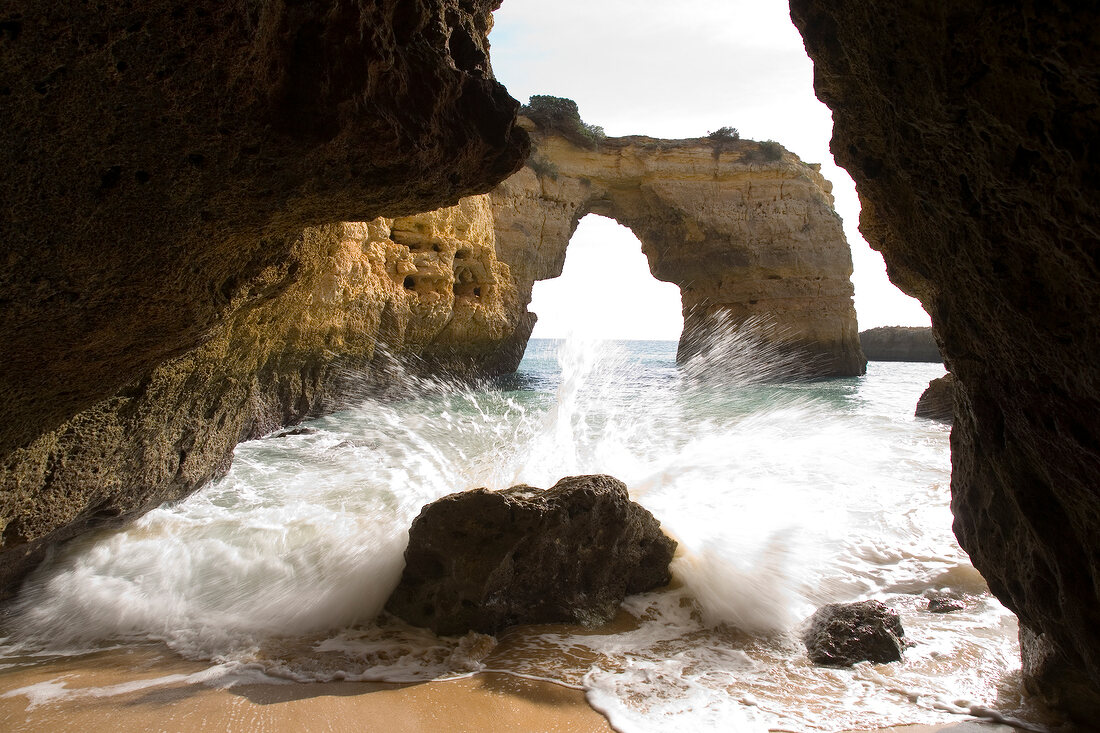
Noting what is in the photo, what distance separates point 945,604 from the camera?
10.1 feet

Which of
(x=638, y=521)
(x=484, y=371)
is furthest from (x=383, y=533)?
(x=484, y=371)

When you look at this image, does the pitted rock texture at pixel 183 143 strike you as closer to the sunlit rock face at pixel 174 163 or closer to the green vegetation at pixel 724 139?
the sunlit rock face at pixel 174 163

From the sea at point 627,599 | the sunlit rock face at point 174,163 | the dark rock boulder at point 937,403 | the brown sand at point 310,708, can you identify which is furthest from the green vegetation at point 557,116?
the brown sand at point 310,708

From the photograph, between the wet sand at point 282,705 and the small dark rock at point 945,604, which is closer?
the wet sand at point 282,705

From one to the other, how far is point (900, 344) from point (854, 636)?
35164mm

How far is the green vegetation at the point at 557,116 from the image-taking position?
59.9 ft

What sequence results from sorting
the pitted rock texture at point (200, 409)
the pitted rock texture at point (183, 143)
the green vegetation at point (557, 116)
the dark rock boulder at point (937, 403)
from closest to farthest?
the pitted rock texture at point (183, 143) < the pitted rock texture at point (200, 409) < the dark rock boulder at point (937, 403) < the green vegetation at point (557, 116)

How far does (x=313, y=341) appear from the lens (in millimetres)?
8117

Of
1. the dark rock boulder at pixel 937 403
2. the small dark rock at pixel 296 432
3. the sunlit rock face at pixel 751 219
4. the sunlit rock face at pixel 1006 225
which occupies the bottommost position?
the small dark rock at pixel 296 432

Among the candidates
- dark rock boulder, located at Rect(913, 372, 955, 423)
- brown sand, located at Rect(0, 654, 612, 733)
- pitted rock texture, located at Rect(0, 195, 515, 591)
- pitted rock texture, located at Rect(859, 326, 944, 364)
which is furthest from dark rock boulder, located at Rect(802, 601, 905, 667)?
pitted rock texture, located at Rect(859, 326, 944, 364)

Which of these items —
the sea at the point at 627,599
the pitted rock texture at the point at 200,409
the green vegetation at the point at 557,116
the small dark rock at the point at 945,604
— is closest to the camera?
the sea at the point at 627,599

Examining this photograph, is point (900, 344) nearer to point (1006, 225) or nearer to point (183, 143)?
point (1006, 225)

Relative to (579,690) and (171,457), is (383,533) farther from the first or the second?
(579,690)

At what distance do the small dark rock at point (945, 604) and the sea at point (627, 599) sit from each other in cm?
4
